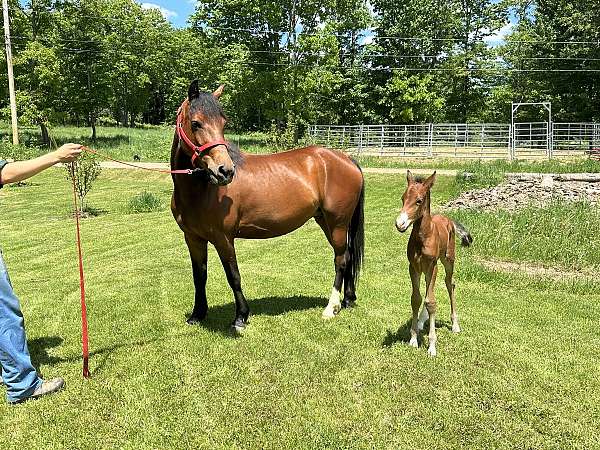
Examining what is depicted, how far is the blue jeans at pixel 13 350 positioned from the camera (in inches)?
137

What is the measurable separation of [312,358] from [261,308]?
5.51 ft

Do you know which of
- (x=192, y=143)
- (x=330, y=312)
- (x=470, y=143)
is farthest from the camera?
(x=470, y=143)

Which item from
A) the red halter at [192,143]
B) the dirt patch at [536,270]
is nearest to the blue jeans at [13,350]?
the red halter at [192,143]

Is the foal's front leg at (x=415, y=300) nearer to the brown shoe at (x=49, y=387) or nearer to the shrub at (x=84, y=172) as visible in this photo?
the brown shoe at (x=49, y=387)

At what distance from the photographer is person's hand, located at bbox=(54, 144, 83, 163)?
3518mm

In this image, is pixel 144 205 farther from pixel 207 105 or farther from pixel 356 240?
pixel 207 105

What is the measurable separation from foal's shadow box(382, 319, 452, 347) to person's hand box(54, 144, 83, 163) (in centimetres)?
332

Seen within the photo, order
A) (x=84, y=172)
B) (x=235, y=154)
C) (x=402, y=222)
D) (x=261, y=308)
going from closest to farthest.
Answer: (x=402, y=222) → (x=235, y=154) → (x=261, y=308) → (x=84, y=172)

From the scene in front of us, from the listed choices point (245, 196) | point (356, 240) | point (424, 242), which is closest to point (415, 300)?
point (424, 242)

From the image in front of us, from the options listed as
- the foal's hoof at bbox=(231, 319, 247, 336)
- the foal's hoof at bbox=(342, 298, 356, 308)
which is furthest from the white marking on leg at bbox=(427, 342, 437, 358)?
the foal's hoof at bbox=(231, 319, 247, 336)

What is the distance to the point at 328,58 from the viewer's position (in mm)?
35562

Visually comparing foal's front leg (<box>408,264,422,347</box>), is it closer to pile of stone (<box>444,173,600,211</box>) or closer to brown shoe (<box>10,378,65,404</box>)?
brown shoe (<box>10,378,65,404</box>)

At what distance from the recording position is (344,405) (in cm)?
369

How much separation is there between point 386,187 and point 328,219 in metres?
12.7
